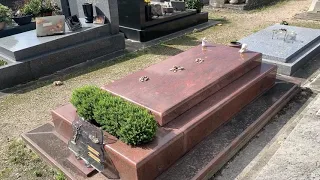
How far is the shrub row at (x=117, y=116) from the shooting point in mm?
3324

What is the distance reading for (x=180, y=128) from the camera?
12.4 ft

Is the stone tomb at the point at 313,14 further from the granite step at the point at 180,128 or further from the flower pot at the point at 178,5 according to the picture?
the granite step at the point at 180,128

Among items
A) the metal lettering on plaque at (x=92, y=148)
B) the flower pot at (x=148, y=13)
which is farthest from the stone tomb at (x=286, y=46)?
the metal lettering on plaque at (x=92, y=148)

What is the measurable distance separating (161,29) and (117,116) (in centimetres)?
707

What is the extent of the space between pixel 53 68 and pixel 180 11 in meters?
5.49

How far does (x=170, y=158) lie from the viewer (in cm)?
368

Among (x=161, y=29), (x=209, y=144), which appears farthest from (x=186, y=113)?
(x=161, y=29)

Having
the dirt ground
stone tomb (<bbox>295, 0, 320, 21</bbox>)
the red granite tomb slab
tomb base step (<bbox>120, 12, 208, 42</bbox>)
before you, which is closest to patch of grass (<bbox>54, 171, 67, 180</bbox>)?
the dirt ground

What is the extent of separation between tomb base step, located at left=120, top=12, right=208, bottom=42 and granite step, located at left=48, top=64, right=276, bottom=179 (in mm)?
4980

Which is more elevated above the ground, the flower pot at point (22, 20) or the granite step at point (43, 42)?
the flower pot at point (22, 20)

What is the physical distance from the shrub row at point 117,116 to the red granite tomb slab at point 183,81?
15.0 inches

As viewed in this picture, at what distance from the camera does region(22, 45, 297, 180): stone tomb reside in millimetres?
3506

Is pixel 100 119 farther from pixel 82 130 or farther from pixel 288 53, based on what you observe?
pixel 288 53

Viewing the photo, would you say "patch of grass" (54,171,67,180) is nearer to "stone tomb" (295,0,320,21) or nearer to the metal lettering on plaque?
the metal lettering on plaque
